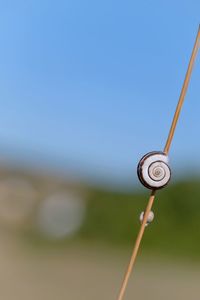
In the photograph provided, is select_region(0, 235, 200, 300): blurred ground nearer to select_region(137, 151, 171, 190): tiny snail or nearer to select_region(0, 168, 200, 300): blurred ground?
select_region(0, 168, 200, 300): blurred ground

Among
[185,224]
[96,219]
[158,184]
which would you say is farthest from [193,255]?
[158,184]

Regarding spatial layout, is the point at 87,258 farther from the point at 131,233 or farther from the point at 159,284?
the point at 159,284

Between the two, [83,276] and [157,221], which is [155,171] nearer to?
[83,276]

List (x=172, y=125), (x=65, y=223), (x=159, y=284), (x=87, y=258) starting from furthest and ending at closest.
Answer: (x=65, y=223) < (x=87, y=258) < (x=159, y=284) < (x=172, y=125)

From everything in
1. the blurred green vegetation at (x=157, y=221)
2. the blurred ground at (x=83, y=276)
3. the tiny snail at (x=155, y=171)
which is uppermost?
the blurred green vegetation at (x=157, y=221)

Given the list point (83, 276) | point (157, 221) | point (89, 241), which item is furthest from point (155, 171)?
point (89, 241)

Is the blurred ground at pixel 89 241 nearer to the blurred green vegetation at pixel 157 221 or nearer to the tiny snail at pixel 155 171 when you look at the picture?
the blurred green vegetation at pixel 157 221

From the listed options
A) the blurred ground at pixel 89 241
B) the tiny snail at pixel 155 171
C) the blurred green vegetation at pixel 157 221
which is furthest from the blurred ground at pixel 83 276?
the tiny snail at pixel 155 171
